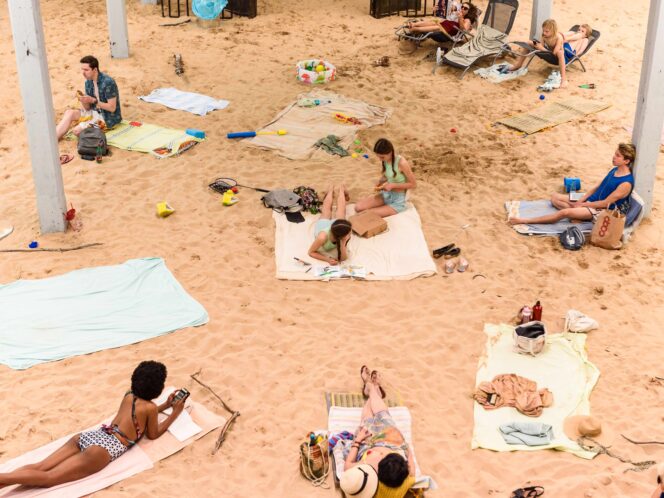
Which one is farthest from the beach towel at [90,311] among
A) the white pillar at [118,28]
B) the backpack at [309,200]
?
the white pillar at [118,28]

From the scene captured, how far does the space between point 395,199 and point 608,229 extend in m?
2.43

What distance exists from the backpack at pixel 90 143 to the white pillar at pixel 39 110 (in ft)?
4.99

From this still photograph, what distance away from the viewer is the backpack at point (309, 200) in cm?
977

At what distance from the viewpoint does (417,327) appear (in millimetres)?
7977

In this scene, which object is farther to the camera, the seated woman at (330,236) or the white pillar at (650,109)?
the white pillar at (650,109)

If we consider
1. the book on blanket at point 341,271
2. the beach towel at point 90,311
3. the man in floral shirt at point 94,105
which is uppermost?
the man in floral shirt at point 94,105

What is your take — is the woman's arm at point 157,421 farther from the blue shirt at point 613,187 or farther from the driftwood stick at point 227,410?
the blue shirt at point 613,187

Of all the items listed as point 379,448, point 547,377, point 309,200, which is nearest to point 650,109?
point 547,377

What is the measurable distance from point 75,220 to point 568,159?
6.46 metres

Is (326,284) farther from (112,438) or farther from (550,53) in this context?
(550,53)

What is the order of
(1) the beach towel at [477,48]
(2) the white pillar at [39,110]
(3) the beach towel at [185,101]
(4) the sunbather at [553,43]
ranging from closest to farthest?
(2) the white pillar at [39,110] < (3) the beach towel at [185,101] < (4) the sunbather at [553,43] < (1) the beach towel at [477,48]

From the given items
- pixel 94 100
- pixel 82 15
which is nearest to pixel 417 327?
pixel 94 100

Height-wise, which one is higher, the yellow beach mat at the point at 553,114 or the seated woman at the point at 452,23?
the seated woman at the point at 452,23

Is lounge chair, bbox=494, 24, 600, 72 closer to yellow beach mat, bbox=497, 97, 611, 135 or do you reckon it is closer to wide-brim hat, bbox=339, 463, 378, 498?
yellow beach mat, bbox=497, 97, 611, 135
